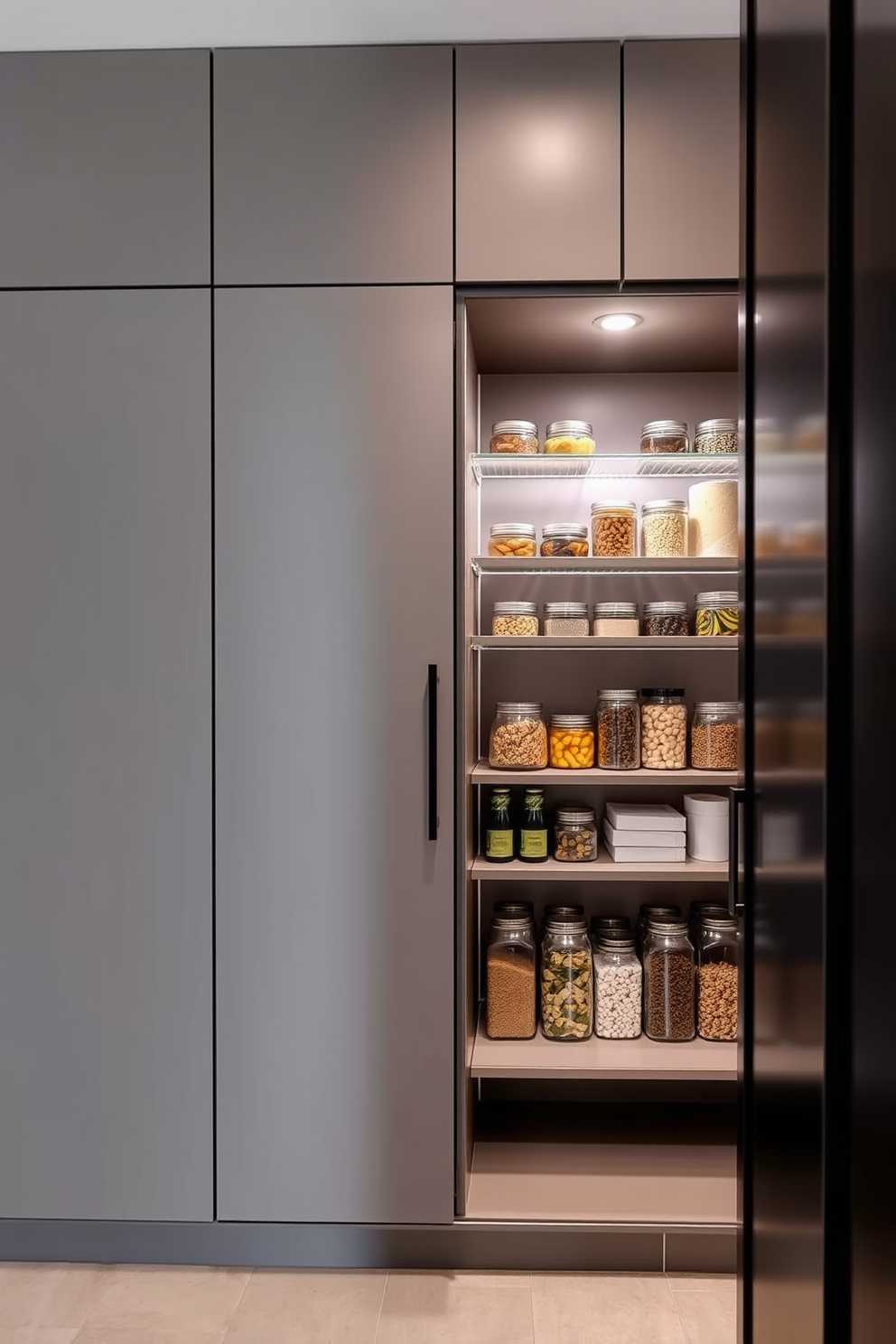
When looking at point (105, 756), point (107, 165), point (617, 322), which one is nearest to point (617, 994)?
point (105, 756)

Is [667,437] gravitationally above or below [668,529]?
above

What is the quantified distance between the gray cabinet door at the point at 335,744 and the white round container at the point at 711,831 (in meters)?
0.60

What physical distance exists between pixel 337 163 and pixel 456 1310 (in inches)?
90.9

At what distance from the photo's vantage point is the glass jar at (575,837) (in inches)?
82.7

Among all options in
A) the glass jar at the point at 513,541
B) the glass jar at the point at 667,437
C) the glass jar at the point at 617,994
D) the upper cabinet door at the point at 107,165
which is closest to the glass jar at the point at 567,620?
the glass jar at the point at 513,541

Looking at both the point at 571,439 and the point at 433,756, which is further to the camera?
the point at 571,439

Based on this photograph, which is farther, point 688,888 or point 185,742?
point 688,888

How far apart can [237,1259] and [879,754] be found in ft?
6.12

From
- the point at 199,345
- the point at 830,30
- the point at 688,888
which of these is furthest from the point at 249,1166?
the point at 830,30

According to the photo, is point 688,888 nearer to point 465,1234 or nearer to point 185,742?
point 465,1234

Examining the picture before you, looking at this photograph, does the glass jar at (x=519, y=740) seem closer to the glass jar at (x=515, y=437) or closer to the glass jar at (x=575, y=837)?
the glass jar at (x=575, y=837)

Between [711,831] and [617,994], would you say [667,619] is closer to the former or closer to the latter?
[711,831]

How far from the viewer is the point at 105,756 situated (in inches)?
75.1

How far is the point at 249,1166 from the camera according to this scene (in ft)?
6.17
